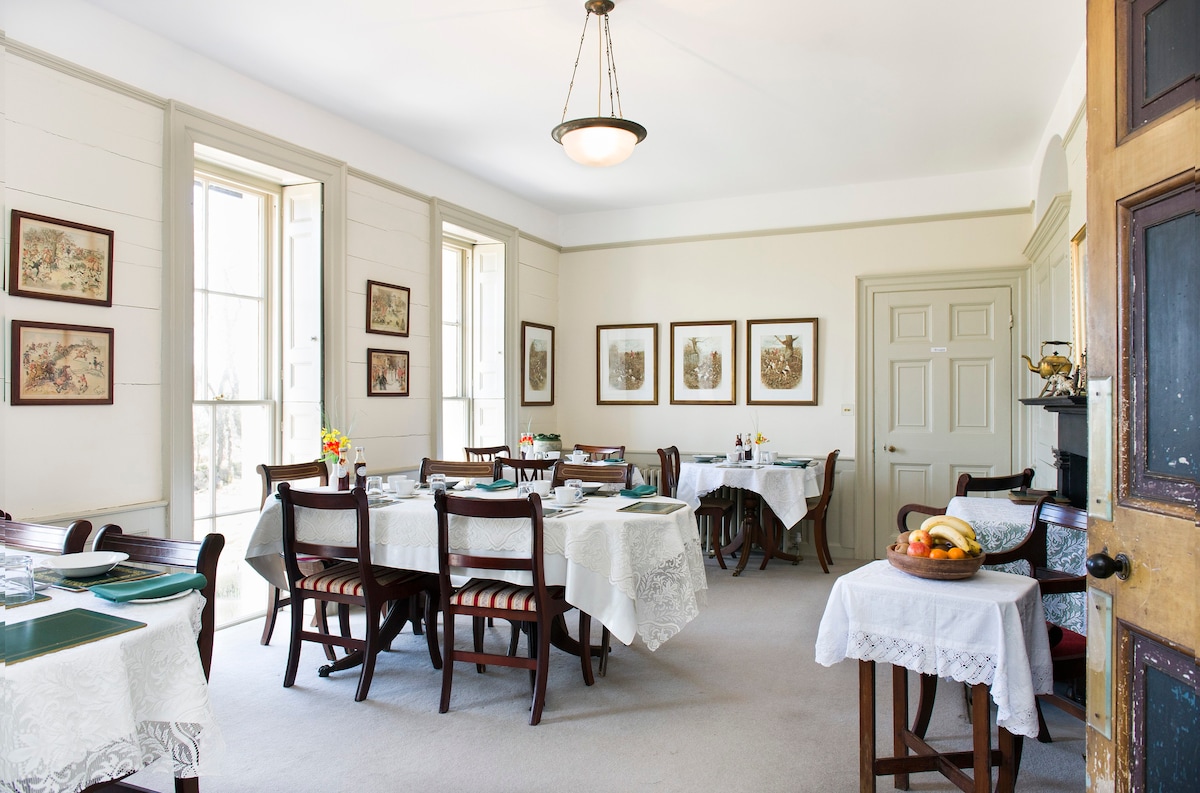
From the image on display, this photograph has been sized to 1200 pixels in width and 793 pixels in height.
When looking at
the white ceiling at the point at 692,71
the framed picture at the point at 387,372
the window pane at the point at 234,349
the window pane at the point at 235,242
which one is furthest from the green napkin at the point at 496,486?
the white ceiling at the point at 692,71

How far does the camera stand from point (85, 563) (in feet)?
6.63

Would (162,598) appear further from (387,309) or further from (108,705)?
(387,309)

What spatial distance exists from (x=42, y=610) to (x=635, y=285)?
6002mm

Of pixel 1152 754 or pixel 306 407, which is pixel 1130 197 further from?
pixel 306 407

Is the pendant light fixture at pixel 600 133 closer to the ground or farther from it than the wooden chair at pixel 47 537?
farther from it

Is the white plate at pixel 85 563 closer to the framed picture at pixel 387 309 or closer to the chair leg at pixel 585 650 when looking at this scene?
the chair leg at pixel 585 650

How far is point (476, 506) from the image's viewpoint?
10.1 ft

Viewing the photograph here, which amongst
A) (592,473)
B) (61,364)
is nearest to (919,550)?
(592,473)

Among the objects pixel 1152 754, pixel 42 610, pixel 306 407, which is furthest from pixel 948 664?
pixel 306 407

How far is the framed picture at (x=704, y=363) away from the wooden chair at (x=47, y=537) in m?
5.37

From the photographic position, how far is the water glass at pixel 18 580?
175 cm

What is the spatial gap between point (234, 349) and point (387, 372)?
102cm

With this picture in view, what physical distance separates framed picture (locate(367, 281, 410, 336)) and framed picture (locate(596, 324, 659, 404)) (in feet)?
8.07

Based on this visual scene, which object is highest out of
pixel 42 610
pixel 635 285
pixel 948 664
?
pixel 635 285
